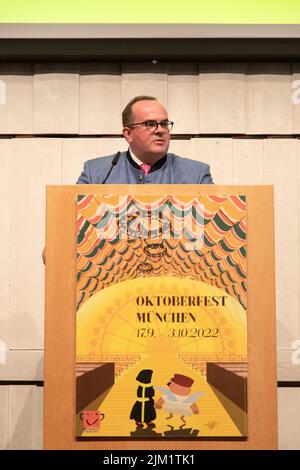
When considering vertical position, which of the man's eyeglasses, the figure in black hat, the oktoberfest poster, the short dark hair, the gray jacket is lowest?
the figure in black hat

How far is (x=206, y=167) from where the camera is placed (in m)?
2.36

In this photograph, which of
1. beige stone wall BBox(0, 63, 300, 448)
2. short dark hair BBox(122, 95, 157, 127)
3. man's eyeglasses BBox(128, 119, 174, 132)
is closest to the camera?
man's eyeglasses BBox(128, 119, 174, 132)

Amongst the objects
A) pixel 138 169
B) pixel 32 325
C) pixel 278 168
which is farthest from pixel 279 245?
pixel 32 325

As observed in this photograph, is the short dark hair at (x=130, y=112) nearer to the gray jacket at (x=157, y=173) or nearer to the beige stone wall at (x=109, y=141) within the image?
the gray jacket at (x=157, y=173)

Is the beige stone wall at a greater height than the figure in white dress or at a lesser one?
greater

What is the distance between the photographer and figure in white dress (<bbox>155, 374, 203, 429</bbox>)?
68.6 inches

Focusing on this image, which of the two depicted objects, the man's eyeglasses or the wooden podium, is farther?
the man's eyeglasses

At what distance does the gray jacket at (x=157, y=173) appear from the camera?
2.28 meters

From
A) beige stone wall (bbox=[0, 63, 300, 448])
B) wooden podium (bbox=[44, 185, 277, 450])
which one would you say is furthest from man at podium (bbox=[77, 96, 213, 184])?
beige stone wall (bbox=[0, 63, 300, 448])

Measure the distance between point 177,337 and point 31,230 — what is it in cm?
147

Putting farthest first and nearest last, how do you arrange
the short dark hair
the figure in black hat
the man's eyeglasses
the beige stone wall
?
the beige stone wall < the short dark hair < the man's eyeglasses < the figure in black hat

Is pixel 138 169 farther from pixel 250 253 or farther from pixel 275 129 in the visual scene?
pixel 275 129

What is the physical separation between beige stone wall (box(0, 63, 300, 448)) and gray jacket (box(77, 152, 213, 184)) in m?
0.71

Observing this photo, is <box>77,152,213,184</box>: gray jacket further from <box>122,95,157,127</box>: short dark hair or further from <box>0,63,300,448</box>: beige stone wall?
<box>0,63,300,448</box>: beige stone wall
